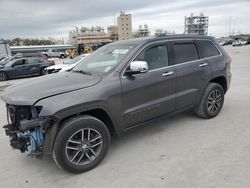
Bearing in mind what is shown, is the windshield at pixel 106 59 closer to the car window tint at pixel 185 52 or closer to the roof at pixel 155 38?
the roof at pixel 155 38

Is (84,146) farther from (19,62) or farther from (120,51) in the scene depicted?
(19,62)

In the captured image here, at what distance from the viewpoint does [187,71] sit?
4316mm

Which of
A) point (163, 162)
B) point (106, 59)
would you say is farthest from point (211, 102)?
point (106, 59)

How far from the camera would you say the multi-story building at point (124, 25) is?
350ft

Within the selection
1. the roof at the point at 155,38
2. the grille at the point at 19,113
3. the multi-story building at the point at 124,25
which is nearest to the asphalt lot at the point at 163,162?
the grille at the point at 19,113

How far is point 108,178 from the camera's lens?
306 cm

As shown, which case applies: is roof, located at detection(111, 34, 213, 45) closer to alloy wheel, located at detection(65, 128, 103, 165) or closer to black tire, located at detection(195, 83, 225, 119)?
black tire, located at detection(195, 83, 225, 119)

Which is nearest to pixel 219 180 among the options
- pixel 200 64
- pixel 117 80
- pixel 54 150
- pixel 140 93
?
pixel 140 93

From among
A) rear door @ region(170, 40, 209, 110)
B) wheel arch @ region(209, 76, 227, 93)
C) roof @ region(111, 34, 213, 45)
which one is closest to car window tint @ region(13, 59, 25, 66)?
roof @ region(111, 34, 213, 45)

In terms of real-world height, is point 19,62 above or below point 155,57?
below

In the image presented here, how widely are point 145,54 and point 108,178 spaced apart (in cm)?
204

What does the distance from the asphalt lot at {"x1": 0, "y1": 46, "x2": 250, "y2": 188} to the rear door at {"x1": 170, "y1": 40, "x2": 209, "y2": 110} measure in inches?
25.2

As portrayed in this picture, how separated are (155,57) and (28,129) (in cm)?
232

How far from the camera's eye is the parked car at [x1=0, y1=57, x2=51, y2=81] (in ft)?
47.4
